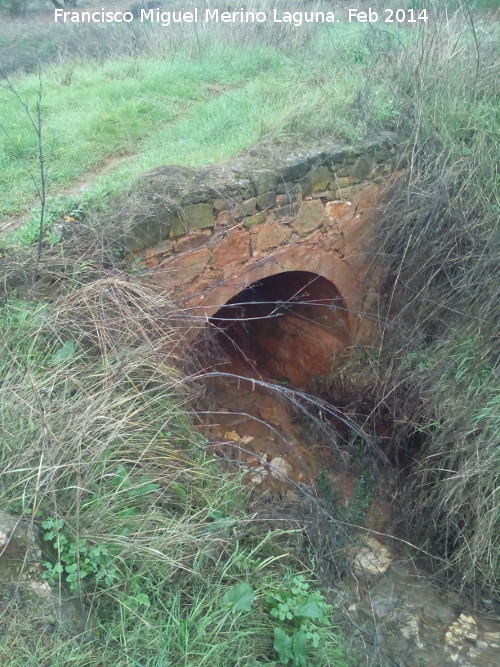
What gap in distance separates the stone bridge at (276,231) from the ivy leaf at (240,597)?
5.76 ft

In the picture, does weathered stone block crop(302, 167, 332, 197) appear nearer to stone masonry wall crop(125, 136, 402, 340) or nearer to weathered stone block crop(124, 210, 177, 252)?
stone masonry wall crop(125, 136, 402, 340)

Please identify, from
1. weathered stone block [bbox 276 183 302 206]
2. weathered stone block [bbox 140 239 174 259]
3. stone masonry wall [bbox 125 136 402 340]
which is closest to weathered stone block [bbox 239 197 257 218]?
stone masonry wall [bbox 125 136 402 340]

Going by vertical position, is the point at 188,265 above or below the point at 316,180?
below

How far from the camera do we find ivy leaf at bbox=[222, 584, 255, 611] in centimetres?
265

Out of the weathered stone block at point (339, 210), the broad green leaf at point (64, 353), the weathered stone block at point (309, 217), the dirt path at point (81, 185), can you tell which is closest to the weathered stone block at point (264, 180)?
the weathered stone block at point (309, 217)

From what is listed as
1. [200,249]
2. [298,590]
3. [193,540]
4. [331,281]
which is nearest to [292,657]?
[298,590]

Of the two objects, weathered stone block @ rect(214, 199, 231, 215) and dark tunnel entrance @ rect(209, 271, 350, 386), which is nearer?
weathered stone block @ rect(214, 199, 231, 215)

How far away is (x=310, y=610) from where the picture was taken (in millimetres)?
2779

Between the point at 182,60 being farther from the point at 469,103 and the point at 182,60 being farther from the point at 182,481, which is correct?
the point at 182,481

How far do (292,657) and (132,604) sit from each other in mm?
774

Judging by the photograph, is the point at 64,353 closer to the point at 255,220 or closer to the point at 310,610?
the point at 310,610

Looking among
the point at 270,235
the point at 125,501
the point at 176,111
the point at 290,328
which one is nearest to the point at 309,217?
the point at 270,235

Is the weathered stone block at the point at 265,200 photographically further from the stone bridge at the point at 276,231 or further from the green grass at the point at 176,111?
the green grass at the point at 176,111

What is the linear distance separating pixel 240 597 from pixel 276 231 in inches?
117
